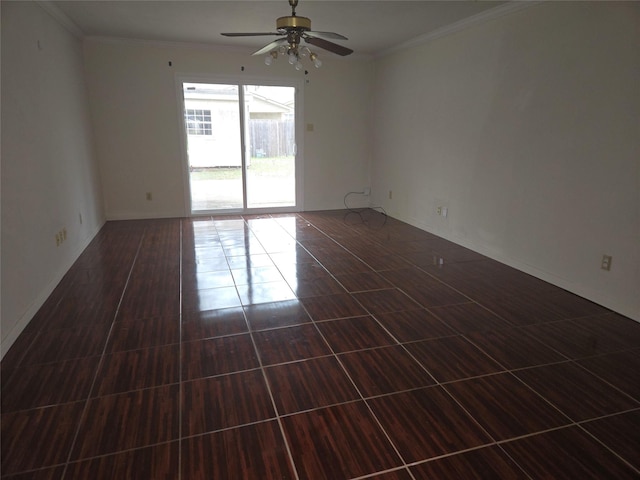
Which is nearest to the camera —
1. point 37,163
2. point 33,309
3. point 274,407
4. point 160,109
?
point 274,407

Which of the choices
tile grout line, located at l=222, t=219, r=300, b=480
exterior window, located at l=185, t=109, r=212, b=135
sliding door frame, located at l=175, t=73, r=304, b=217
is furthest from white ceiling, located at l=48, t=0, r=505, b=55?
tile grout line, located at l=222, t=219, r=300, b=480

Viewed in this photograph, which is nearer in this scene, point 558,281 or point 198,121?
point 558,281

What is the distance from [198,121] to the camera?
5879 mm

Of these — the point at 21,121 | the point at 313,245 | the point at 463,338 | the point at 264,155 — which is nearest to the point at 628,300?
the point at 463,338

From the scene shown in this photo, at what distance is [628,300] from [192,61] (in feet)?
18.5

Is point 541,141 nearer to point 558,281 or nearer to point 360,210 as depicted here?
point 558,281

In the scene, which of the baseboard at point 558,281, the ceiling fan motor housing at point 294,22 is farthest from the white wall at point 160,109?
the ceiling fan motor housing at point 294,22

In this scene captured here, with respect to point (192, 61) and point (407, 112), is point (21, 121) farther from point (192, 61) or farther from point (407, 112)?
point (407, 112)

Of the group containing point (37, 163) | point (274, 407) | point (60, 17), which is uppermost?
point (60, 17)

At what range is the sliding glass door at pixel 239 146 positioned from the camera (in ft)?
19.3

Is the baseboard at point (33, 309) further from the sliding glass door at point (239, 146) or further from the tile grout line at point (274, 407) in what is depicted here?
the sliding glass door at point (239, 146)

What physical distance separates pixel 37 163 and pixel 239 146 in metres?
3.26

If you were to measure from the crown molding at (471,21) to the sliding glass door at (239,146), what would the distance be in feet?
6.30

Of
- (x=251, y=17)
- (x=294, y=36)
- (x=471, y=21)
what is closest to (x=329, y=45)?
(x=294, y=36)
